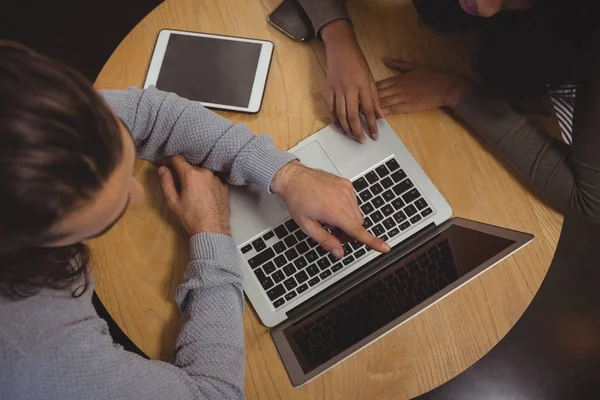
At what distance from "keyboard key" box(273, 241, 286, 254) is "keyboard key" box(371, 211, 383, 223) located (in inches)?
6.1

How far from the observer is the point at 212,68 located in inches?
35.6

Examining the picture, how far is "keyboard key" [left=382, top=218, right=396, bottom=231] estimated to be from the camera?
0.84 m

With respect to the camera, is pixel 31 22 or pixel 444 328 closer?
pixel 444 328

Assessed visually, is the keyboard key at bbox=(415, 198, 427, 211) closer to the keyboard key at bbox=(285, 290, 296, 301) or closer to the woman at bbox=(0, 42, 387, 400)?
the woman at bbox=(0, 42, 387, 400)

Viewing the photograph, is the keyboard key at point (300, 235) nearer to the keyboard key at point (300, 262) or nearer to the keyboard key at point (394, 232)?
the keyboard key at point (300, 262)

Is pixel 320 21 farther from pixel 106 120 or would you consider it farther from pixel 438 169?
pixel 106 120

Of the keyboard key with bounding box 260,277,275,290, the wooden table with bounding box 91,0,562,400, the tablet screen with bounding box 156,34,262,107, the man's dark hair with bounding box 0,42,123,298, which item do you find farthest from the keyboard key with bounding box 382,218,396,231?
the man's dark hair with bounding box 0,42,123,298

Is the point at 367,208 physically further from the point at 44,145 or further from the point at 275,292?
the point at 44,145

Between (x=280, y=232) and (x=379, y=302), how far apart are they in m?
0.20

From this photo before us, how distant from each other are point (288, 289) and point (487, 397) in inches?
35.3

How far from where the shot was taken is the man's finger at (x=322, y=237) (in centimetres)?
79

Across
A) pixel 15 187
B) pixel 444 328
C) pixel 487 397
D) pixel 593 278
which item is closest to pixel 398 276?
pixel 444 328

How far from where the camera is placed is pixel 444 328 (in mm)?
812

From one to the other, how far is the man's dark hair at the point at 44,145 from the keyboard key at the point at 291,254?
345 millimetres
